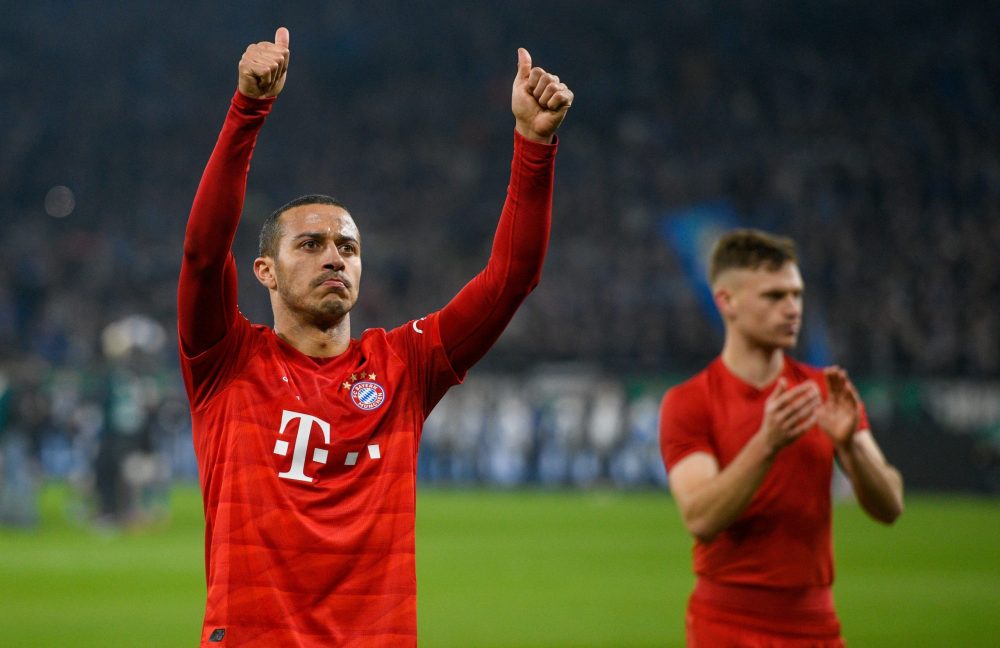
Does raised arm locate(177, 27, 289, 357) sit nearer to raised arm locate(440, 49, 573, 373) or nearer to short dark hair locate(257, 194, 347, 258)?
short dark hair locate(257, 194, 347, 258)

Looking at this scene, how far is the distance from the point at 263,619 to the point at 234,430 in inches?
22.5

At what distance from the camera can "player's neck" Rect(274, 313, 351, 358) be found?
4.09m

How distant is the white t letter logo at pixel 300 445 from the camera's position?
3.80m

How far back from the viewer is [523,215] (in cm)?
397

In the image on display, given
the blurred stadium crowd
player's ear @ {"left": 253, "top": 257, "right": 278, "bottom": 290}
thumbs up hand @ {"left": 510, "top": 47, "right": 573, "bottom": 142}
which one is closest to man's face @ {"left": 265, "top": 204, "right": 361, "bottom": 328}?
player's ear @ {"left": 253, "top": 257, "right": 278, "bottom": 290}

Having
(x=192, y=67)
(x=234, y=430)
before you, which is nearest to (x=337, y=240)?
(x=234, y=430)

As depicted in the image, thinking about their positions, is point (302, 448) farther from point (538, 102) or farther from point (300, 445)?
point (538, 102)

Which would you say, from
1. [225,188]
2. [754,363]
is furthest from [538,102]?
[754,363]

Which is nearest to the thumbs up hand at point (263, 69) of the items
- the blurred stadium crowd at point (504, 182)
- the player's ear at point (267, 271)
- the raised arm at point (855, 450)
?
the player's ear at point (267, 271)

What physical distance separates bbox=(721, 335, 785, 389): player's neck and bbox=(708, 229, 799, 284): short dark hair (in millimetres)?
302

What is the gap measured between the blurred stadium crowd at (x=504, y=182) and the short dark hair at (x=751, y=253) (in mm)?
12657

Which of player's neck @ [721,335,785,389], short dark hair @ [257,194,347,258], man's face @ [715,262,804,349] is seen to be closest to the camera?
short dark hair @ [257,194,347,258]

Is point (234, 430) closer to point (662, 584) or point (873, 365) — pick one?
point (662, 584)

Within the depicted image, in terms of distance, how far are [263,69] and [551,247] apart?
92.1 ft
